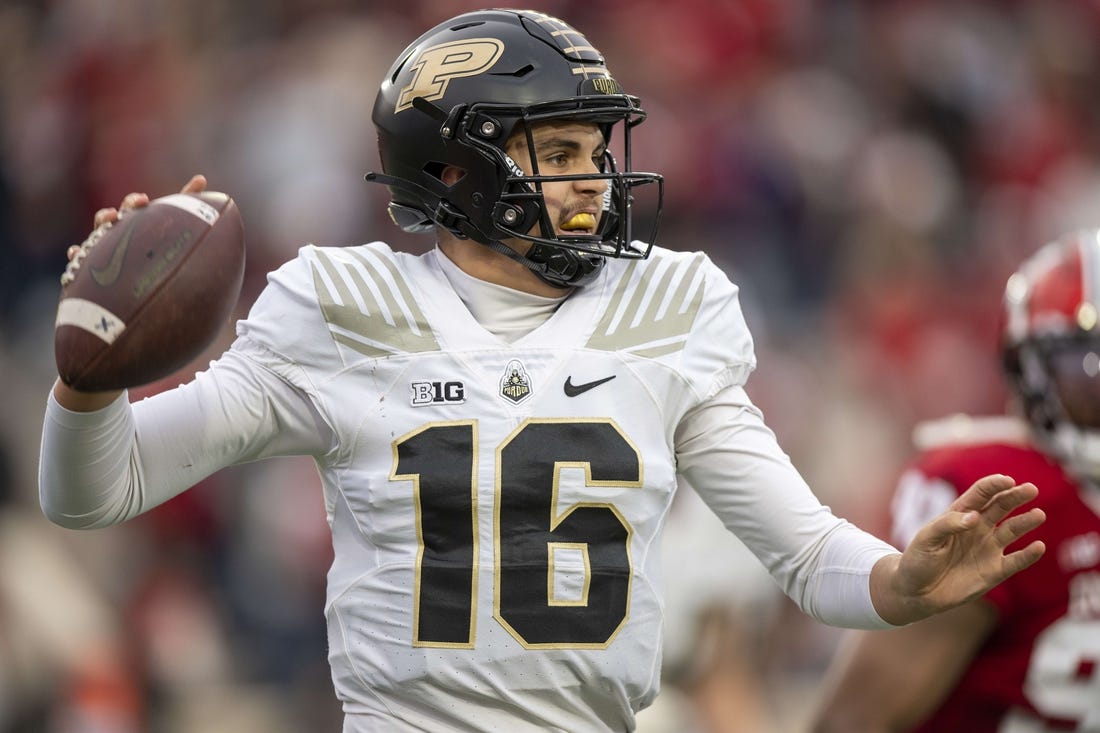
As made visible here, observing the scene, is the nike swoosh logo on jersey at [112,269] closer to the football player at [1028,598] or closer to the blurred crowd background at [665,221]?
the football player at [1028,598]

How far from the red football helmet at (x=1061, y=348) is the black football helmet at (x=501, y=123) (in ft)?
3.59

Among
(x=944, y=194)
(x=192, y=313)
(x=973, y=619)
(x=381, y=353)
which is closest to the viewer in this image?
(x=192, y=313)

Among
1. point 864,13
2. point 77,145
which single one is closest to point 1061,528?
point 77,145

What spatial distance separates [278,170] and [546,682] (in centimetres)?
487

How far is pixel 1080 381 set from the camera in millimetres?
3488

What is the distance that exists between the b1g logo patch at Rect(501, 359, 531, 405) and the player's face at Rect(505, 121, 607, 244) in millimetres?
251

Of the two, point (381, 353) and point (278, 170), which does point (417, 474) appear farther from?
point (278, 170)

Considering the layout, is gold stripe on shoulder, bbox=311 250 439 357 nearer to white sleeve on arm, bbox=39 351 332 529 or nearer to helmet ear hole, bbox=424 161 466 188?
white sleeve on arm, bbox=39 351 332 529

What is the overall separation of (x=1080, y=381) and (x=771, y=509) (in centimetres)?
106

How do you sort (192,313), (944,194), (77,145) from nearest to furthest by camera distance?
(192,313), (77,145), (944,194)

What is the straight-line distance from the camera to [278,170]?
715cm

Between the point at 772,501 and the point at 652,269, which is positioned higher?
the point at 652,269

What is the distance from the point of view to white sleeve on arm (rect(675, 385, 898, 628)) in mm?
2695

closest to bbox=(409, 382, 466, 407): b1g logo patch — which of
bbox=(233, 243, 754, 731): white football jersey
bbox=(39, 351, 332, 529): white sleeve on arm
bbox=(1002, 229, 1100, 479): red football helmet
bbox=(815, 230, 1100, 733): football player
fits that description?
bbox=(233, 243, 754, 731): white football jersey
